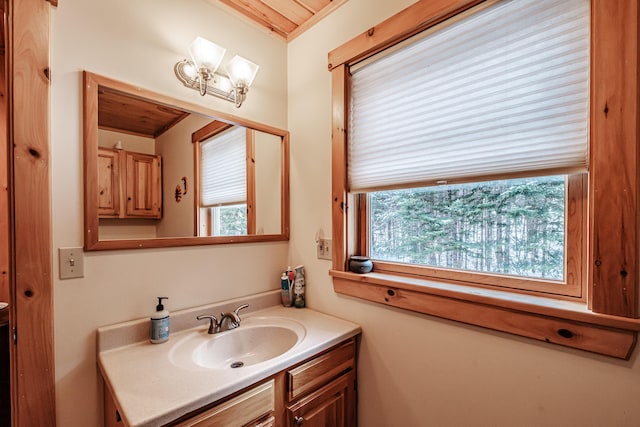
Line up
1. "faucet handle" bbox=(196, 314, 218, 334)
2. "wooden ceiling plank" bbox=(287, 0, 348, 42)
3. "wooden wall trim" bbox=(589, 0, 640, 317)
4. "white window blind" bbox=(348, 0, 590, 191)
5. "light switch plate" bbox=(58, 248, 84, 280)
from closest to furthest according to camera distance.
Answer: "wooden wall trim" bbox=(589, 0, 640, 317), "white window blind" bbox=(348, 0, 590, 191), "light switch plate" bbox=(58, 248, 84, 280), "faucet handle" bbox=(196, 314, 218, 334), "wooden ceiling plank" bbox=(287, 0, 348, 42)

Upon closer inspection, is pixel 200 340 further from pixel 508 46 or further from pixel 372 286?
pixel 508 46

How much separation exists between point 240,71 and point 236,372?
136cm

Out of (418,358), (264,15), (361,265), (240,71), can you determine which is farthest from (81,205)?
(418,358)

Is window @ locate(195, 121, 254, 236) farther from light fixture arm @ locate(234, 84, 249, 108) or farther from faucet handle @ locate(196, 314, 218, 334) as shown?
faucet handle @ locate(196, 314, 218, 334)

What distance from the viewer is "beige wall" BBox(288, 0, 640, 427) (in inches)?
32.3

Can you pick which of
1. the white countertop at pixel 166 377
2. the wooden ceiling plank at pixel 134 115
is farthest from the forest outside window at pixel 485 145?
the wooden ceiling plank at pixel 134 115

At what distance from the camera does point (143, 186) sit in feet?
3.93

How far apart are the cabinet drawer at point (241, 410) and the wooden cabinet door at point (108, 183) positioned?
2.68 feet

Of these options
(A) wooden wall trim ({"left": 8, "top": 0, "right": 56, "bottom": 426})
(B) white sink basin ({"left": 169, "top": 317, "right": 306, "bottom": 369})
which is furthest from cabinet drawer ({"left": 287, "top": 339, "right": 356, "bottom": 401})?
(A) wooden wall trim ({"left": 8, "top": 0, "right": 56, "bottom": 426})

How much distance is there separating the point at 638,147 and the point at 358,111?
3.29ft

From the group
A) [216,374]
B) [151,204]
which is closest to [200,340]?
[216,374]

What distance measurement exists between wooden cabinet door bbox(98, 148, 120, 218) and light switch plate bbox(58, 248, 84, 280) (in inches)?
6.2

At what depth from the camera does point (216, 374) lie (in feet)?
2.98

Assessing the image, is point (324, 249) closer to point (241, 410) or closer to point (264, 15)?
point (241, 410)
